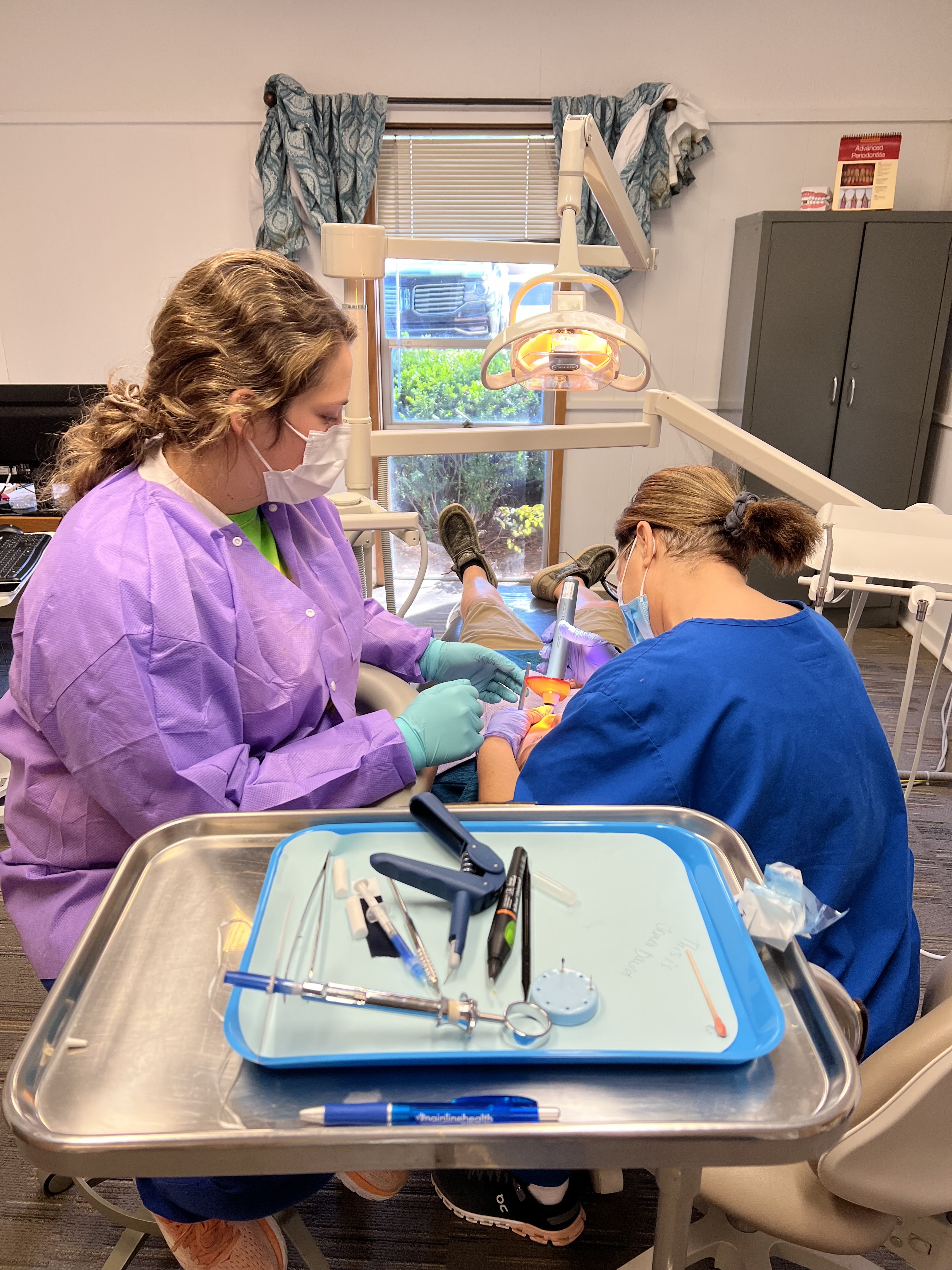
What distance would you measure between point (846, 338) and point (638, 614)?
10.1ft

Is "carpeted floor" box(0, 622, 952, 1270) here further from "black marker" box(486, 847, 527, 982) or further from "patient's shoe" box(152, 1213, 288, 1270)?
"black marker" box(486, 847, 527, 982)

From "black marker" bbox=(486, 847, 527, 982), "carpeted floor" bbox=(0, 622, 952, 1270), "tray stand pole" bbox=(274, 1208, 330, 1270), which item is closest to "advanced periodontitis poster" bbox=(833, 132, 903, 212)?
"carpeted floor" bbox=(0, 622, 952, 1270)

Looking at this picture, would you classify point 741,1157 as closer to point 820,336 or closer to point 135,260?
point 820,336

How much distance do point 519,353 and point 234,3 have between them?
3536mm

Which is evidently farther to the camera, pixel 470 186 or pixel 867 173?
pixel 470 186

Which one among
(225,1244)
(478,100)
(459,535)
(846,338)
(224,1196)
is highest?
(478,100)

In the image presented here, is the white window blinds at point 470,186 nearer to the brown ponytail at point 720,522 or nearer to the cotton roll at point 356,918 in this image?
the brown ponytail at point 720,522

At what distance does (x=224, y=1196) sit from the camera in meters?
1.02

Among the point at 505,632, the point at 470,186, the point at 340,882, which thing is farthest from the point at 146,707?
the point at 470,186

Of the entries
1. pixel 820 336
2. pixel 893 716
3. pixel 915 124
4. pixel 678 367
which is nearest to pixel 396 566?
pixel 678 367

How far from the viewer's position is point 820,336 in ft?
12.6

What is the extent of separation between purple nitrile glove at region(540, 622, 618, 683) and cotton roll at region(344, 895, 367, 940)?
122 centimetres

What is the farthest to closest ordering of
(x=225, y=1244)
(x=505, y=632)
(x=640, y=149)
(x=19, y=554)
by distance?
(x=640, y=149) → (x=505, y=632) → (x=19, y=554) → (x=225, y=1244)

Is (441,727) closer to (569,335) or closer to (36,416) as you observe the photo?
(569,335)
